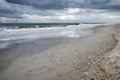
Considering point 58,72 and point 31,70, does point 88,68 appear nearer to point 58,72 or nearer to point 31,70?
point 58,72

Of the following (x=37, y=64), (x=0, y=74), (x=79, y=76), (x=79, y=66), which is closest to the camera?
(x=79, y=76)

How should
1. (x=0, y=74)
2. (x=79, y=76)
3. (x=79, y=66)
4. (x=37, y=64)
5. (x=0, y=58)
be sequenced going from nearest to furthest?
(x=79, y=76)
(x=0, y=74)
(x=79, y=66)
(x=37, y=64)
(x=0, y=58)

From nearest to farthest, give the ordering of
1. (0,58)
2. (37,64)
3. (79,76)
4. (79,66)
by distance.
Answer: (79,76), (79,66), (37,64), (0,58)

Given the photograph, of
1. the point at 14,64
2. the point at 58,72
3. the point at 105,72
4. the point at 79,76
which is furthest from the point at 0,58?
the point at 105,72

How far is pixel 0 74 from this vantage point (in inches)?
292

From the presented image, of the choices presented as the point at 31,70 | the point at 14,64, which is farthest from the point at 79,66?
the point at 14,64

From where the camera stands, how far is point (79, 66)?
326 inches

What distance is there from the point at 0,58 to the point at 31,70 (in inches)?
134

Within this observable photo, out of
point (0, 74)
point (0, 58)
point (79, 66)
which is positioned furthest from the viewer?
point (0, 58)

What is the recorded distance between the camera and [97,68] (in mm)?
7699

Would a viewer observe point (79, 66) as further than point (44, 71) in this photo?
Yes

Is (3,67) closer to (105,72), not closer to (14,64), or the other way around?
(14,64)

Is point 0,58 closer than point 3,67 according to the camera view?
No

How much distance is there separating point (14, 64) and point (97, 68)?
182 inches
